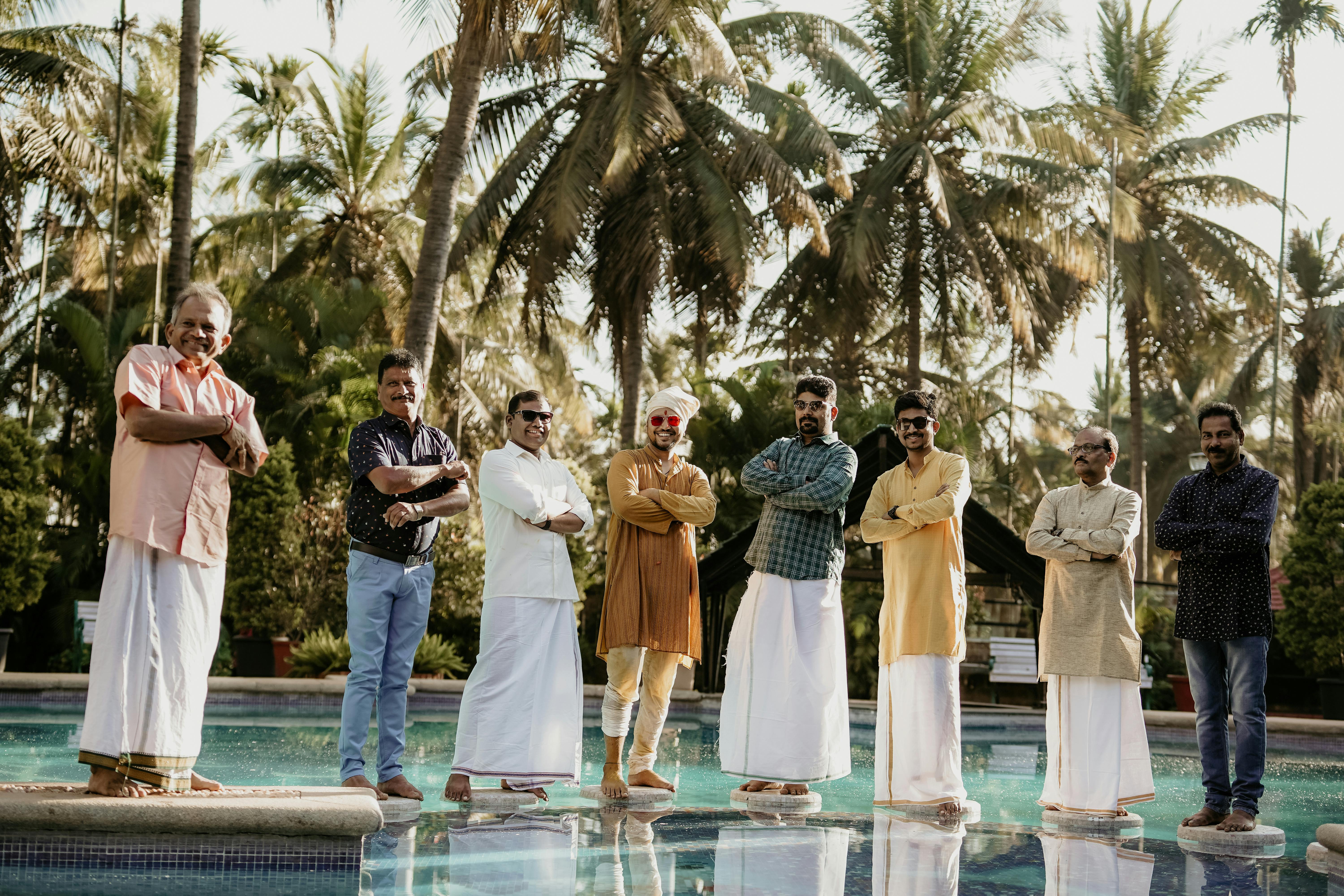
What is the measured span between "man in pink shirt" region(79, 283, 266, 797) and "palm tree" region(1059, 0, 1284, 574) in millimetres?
20278

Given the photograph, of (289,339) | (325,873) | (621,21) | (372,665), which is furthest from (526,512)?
(289,339)

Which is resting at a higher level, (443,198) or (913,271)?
(913,271)

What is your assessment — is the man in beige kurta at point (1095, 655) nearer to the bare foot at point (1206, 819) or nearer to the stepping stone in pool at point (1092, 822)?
the stepping stone in pool at point (1092, 822)

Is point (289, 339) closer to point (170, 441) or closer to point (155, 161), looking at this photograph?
point (155, 161)

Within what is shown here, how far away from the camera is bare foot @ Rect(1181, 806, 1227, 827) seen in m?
5.53

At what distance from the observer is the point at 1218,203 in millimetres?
23203

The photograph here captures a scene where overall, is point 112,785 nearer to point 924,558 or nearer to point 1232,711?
point 924,558

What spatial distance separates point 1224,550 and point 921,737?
5.31ft

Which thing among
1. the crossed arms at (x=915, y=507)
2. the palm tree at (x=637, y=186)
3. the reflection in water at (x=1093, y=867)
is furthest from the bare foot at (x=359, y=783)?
the palm tree at (x=637, y=186)

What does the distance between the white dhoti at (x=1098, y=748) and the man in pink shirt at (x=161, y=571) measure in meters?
3.80

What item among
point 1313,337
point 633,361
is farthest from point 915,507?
point 1313,337

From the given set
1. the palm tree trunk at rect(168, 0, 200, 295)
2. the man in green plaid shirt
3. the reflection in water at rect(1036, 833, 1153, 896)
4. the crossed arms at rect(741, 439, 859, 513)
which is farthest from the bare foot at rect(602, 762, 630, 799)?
the palm tree trunk at rect(168, 0, 200, 295)

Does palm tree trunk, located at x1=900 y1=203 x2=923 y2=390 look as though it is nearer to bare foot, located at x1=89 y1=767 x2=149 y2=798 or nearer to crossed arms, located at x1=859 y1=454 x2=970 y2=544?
crossed arms, located at x1=859 y1=454 x2=970 y2=544

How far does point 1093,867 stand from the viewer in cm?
471
